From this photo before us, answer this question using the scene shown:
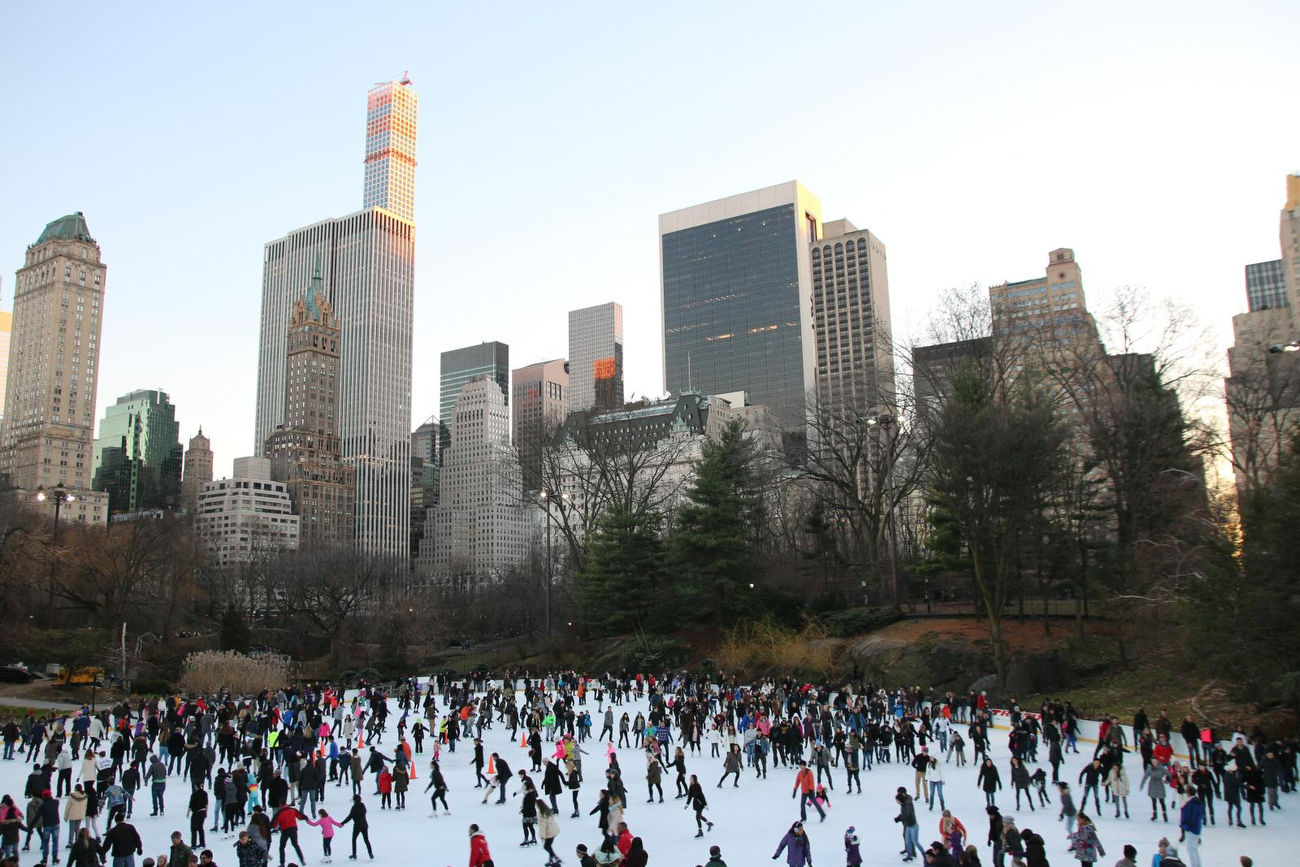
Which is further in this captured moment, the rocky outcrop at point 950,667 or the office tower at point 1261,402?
the rocky outcrop at point 950,667

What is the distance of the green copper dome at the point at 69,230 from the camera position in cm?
19438

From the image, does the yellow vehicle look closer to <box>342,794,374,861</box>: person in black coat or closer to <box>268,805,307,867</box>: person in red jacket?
<box>268,805,307,867</box>: person in red jacket

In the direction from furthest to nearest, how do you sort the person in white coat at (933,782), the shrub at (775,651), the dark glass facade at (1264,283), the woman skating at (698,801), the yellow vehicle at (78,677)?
the dark glass facade at (1264,283), the yellow vehicle at (78,677), the shrub at (775,651), the person in white coat at (933,782), the woman skating at (698,801)

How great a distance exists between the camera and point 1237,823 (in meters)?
16.9

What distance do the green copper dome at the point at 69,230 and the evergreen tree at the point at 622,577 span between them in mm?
188973

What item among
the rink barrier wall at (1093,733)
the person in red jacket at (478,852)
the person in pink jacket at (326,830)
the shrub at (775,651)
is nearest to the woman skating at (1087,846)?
the person in red jacket at (478,852)

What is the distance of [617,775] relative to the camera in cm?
1753

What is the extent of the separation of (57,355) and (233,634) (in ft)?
567

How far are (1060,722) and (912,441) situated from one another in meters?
22.9

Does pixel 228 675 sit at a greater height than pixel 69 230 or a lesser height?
lesser

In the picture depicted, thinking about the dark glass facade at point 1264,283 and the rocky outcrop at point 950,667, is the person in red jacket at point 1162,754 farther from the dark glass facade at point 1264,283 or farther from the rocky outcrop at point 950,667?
the dark glass facade at point 1264,283

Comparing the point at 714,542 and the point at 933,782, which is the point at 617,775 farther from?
the point at 714,542

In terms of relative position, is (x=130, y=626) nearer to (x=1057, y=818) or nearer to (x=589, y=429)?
(x=589, y=429)

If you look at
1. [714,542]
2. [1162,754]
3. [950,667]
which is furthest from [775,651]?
[1162,754]
